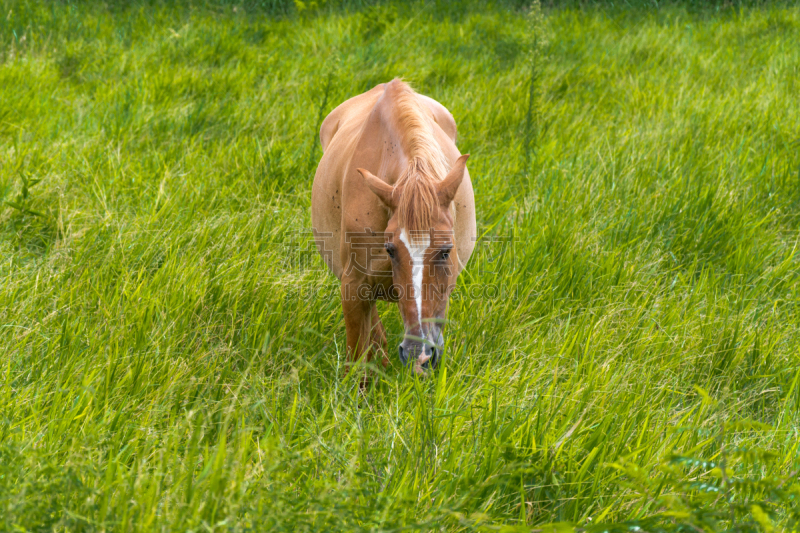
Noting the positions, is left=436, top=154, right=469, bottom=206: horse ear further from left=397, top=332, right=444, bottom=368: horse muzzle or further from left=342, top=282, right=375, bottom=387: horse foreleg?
left=342, top=282, right=375, bottom=387: horse foreleg

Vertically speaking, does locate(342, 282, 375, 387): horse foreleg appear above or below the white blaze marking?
below

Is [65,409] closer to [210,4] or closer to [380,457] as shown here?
[380,457]

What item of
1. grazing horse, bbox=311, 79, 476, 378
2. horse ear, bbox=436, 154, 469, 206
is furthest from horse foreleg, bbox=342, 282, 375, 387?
horse ear, bbox=436, 154, 469, 206

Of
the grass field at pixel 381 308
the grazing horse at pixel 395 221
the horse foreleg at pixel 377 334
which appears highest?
the grazing horse at pixel 395 221

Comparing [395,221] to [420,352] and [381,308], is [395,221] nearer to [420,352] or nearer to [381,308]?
[420,352]

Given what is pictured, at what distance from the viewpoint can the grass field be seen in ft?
5.39

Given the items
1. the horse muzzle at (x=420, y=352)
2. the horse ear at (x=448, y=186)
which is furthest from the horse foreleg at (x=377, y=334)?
the horse ear at (x=448, y=186)

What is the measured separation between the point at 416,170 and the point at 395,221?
206mm

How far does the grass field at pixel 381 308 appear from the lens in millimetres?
1642

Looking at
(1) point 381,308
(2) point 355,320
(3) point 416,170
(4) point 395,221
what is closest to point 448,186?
(3) point 416,170

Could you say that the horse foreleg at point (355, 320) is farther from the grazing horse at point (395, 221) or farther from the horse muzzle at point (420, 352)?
the horse muzzle at point (420, 352)

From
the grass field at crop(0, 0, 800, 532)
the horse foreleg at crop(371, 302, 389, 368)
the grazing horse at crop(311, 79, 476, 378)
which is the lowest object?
the horse foreleg at crop(371, 302, 389, 368)

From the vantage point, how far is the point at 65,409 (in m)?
1.94

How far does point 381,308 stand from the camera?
10.6ft
